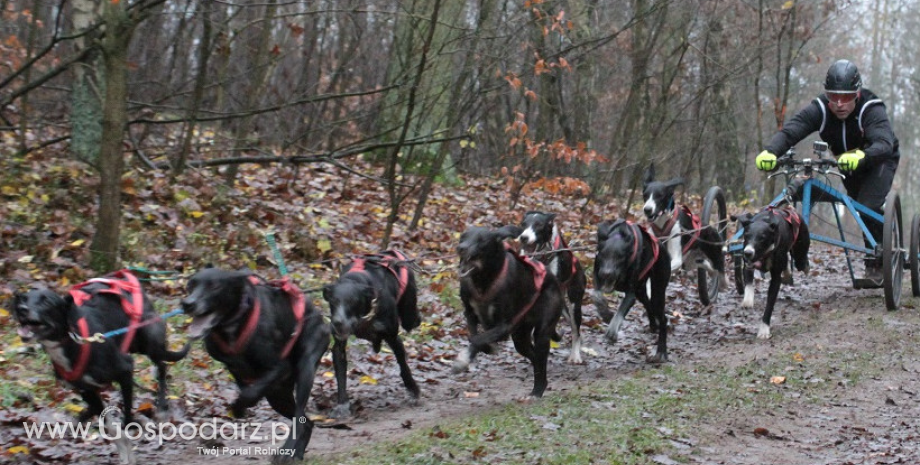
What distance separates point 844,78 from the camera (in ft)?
35.6

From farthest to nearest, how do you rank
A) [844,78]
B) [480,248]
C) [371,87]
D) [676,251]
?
[371,87] → [844,78] → [676,251] → [480,248]

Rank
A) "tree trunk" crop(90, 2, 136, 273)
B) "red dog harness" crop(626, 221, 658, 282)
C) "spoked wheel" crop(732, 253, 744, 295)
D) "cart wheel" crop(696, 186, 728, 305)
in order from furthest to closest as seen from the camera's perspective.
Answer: "spoked wheel" crop(732, 253, 744, 295) → "cart wheel" crop(696, 186, 728, 305) → "red dog harness" crop(626, 221, 658, 282) → "tree trunk" crop(90, 2, 136, 273)

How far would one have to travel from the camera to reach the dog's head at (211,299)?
515 cm

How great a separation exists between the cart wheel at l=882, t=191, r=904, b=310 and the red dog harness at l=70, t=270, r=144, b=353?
8.27 metres

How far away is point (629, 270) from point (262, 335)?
4.28 meters

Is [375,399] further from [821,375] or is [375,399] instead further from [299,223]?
[299,223]

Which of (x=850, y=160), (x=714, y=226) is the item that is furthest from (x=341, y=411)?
(x=850, y=160)

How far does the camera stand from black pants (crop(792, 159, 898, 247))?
11.3 m

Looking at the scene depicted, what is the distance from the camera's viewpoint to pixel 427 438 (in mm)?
6055

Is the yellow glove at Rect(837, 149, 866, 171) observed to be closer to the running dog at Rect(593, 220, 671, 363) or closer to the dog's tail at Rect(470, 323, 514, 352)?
the running dog at Rect(593, 220, 671, 363)

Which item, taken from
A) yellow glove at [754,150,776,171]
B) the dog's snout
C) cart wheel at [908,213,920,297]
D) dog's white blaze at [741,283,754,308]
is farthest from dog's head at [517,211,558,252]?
cart wheel at [908,213,920,297]

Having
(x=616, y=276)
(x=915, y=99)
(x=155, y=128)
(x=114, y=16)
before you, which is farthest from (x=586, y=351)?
(x=915, y=99)

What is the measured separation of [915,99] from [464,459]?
5429cm

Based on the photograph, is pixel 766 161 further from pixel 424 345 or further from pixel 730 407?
pixel 424 345
